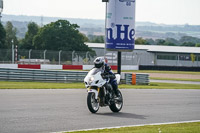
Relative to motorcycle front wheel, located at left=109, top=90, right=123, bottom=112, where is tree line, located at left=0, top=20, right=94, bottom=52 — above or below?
above

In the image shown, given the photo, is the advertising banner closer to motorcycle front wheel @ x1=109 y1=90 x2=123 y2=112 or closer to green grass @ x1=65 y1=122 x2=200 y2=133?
motorcycle front wheel @ x1=109 y1=90 x2=123 y2=112

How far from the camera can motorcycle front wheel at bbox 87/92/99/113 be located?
11.8m

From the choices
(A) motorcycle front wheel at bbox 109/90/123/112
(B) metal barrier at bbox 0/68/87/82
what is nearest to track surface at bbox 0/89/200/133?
(A) motorcycle front wheel at bbox 109/90/123/112

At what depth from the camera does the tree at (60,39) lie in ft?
218

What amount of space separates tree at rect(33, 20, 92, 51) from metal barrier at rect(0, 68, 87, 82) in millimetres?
36537

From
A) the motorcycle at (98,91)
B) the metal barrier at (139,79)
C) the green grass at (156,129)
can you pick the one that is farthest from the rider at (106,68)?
the metal barrier at (139,79)

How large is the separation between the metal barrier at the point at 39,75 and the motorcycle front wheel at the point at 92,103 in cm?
1586

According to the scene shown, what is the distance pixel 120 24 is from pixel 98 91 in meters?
17.8

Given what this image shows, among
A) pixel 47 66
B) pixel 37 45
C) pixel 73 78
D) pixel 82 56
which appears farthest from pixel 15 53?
pixel 37 45

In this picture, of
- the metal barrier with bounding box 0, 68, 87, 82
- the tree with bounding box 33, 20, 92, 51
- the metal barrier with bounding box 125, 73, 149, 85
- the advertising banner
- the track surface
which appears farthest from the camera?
the tree with bounding box 33, 20, 92, 51

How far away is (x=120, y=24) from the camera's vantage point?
29578 millimetres

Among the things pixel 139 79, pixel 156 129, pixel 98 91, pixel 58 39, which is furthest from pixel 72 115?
pixel 58 39

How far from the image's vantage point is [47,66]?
155ft

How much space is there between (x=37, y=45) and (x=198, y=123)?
58845 millimetres
